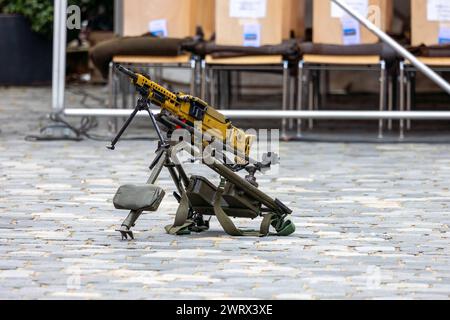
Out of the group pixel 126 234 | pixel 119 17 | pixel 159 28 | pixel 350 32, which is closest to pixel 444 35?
pixel 350 32

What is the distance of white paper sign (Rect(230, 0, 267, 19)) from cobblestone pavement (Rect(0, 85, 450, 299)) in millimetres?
1452

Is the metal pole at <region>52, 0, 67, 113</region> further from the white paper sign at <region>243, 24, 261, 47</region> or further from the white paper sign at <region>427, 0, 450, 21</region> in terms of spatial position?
the white paper sign at <region>427, 0, 450, 21</region>

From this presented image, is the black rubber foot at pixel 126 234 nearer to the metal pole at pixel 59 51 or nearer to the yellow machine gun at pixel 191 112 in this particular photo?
the yellow machine gun at pixel 191 112

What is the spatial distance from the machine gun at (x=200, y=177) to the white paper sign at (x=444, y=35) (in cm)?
482

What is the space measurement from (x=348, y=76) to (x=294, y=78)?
2.20 meters

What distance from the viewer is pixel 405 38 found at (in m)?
12.8

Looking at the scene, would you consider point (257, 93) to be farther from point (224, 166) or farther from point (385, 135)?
point (224, 166)

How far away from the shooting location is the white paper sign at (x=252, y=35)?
494 inches

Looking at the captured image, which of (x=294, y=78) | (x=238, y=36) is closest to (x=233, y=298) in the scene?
(x=238, y=36)

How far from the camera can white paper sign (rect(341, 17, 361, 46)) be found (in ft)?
40.9

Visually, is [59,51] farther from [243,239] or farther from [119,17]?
[243,239]

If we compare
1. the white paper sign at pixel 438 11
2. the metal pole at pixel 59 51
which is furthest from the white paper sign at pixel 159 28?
the white paper sign at pixel 438 11

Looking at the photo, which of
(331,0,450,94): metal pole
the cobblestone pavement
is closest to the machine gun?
the cobblestone pavement

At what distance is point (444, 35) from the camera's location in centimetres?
1238
